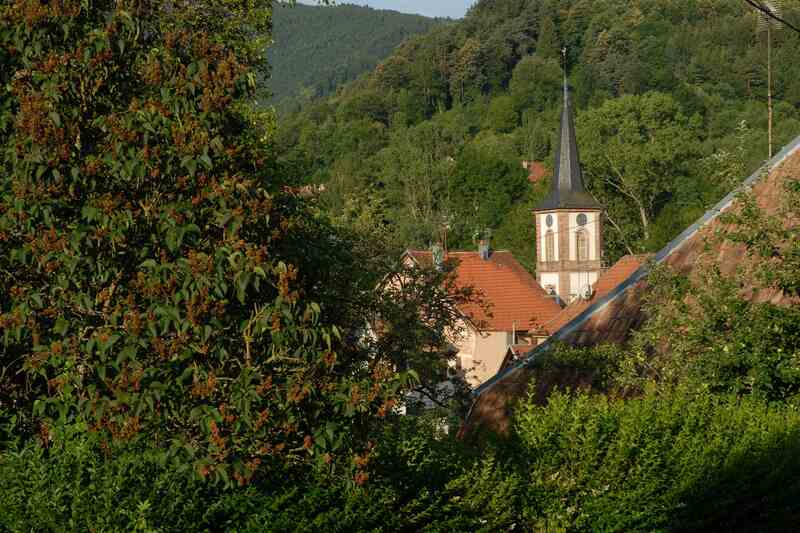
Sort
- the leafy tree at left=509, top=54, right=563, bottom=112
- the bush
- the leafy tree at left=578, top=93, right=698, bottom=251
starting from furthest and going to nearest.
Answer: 1. the leafy tree at left=509, top=54, right=563, bottom=112
2. the leafy tree at left=578, top=93, right=698, bottom=251
3. the bush

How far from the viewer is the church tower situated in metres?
60.4

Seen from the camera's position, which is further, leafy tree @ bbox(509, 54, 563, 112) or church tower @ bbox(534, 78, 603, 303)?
leafy tree @ bbox(509, 54, 563, 112)

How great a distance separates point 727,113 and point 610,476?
80625 mm

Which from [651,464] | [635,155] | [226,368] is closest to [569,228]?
[635,155]

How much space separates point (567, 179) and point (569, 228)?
2.71m

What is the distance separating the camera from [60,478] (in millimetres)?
5004

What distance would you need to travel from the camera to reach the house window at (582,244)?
6147 cm

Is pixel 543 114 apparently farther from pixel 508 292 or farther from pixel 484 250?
pixel 508 292

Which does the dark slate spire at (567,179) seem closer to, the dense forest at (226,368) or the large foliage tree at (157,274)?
the dense forest at (226,368)

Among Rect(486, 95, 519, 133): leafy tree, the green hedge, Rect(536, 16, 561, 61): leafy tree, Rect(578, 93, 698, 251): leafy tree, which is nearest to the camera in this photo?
the green hedge

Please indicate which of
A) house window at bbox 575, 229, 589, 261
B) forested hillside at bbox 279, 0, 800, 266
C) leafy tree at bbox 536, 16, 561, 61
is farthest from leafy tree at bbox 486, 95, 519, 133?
house window at bbox 575, 229, 589, 261

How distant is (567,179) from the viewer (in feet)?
201

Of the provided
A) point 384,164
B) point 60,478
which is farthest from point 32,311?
point 384,164

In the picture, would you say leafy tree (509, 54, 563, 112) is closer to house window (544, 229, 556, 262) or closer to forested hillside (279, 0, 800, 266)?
forested hillside (279, 0, 800, 266)
